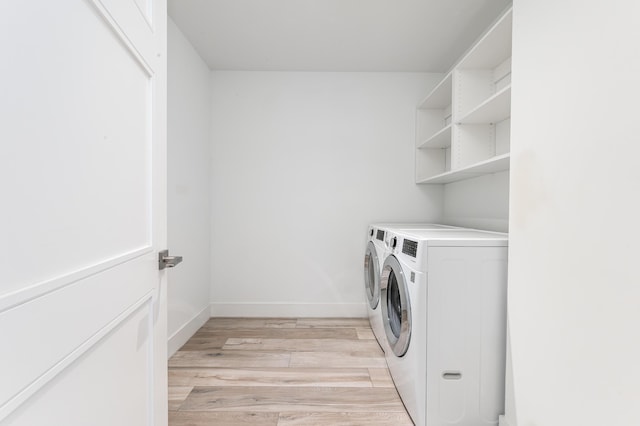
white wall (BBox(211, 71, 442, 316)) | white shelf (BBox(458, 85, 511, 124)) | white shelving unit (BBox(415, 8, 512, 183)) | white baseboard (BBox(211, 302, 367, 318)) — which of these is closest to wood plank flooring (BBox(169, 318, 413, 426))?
white baseboard (BBox(211, 302, 367, 318))

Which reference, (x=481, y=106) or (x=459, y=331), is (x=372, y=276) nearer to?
(x=459, y=331)

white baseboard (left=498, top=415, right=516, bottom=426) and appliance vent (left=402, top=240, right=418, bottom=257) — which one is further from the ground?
appliance vent (left=402, top=240, right=418, bottom=257)

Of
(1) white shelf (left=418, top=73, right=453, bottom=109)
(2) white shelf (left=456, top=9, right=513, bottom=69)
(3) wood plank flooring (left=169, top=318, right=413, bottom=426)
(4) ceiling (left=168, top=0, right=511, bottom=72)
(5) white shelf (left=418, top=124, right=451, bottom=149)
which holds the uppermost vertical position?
(4) ceiling (left=168, top=0, right=511, bottom=72)

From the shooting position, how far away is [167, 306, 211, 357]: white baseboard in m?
2.11

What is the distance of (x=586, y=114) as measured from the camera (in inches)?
37.4

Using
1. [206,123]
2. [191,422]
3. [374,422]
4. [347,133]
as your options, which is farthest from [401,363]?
[206,123]

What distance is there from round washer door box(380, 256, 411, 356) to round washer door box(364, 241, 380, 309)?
0.25m
